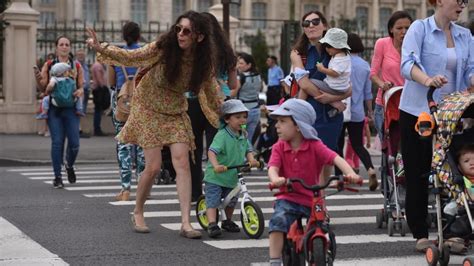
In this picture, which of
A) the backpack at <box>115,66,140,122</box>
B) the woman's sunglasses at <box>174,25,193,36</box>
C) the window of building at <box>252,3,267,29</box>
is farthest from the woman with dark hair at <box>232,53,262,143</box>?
the window of building at <box>252,3,267,29</box>

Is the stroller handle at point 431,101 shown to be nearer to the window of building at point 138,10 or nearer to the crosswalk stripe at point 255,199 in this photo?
the crosswalk stripe at point 255,199

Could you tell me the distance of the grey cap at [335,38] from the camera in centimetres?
1065

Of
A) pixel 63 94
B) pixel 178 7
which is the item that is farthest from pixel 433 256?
pixel 178 7

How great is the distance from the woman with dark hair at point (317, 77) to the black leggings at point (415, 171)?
1.41m

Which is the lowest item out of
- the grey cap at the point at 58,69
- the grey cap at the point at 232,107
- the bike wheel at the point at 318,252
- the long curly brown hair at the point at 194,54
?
the bike wheel at the point at 318,252

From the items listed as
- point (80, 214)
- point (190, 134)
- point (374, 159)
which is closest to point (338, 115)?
point (190, 134)

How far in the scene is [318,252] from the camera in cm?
751

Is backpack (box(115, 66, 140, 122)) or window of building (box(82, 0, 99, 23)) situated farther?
window of building (box(82, 0, 99, 23))

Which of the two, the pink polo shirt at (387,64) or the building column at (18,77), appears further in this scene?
the building column at (18,77)

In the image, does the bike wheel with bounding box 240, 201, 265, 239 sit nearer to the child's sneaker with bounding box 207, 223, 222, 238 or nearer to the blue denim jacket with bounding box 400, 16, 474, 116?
the child's sneaker with bounding box 207, 223, 222, 238

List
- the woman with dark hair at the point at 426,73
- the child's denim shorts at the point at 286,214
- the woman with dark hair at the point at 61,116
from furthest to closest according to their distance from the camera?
the woman with dark hair at the point at 61,116
the woman with dark hair at the point at 426,73
the child's denim shorts at the point at 286,214

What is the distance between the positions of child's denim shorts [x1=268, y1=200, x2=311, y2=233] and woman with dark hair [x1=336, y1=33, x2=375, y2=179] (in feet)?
20.6

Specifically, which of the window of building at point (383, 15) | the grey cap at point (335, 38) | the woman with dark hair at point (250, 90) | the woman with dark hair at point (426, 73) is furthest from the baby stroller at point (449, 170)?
the window of building at point (383, 15)

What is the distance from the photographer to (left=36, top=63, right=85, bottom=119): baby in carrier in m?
14.9
